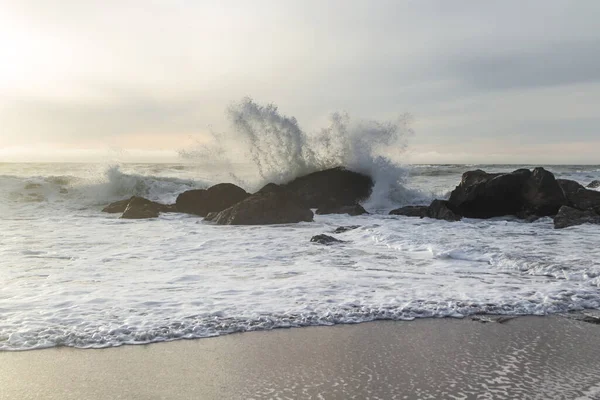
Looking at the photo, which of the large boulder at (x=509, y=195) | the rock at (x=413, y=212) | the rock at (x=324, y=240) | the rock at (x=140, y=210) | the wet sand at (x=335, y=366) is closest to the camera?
the wet sand at (x=335, y=366)

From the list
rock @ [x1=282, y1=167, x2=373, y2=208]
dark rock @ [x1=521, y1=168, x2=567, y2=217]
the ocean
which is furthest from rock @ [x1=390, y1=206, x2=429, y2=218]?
dark rock @ [x1=521, y1=168, x2=567, y2=217]

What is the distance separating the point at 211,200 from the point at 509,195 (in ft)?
31.1

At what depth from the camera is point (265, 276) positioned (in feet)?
22.8

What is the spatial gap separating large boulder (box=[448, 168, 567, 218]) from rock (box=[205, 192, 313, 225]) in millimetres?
4773

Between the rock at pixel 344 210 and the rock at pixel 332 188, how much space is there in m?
0.84

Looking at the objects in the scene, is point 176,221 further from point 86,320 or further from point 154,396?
point 154,396

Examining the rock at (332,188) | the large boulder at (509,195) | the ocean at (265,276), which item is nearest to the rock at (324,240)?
the ocean at (265,276)

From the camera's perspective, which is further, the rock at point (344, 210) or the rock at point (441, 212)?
the rock at point (344, 210)

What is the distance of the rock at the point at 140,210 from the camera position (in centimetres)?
1557

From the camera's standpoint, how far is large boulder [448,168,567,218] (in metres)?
14.5

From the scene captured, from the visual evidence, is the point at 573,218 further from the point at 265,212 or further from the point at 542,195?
the point at 265,212

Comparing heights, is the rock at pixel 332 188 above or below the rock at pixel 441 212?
above

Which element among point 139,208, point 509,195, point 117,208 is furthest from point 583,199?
point 117,208

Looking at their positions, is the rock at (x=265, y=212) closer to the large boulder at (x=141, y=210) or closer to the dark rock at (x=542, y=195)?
the large boulder at (x=141, y=210)
